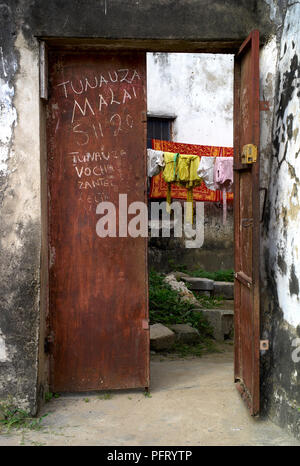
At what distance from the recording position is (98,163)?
400 centimetres

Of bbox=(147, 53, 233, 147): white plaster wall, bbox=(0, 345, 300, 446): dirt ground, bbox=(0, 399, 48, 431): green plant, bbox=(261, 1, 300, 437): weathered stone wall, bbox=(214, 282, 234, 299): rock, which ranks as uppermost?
bbox=(147, 53, 233, 147): white plaster wall

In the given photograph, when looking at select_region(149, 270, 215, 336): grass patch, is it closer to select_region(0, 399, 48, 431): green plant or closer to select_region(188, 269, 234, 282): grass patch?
select_region(188, 269, 234, 282): grass patch

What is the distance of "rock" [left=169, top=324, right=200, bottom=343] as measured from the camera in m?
6.10

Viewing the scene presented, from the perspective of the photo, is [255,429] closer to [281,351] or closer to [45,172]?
[281,351]

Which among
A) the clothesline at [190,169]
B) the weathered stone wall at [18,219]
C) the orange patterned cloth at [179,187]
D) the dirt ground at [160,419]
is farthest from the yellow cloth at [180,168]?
the weathered stone wall at [18,219]

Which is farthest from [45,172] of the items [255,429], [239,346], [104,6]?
[255,429]

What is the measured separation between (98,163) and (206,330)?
342cm

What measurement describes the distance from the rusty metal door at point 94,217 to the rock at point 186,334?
207cm

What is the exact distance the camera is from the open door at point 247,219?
3.39m

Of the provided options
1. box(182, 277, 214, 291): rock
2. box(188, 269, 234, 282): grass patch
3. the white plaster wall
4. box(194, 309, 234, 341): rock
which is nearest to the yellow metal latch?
box(194, 309, 234, 341): rock

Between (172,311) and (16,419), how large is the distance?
3.68 meters

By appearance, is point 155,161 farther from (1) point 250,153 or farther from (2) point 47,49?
(1) point 250,153

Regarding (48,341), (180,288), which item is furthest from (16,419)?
(180,288)

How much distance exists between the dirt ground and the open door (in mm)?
180
